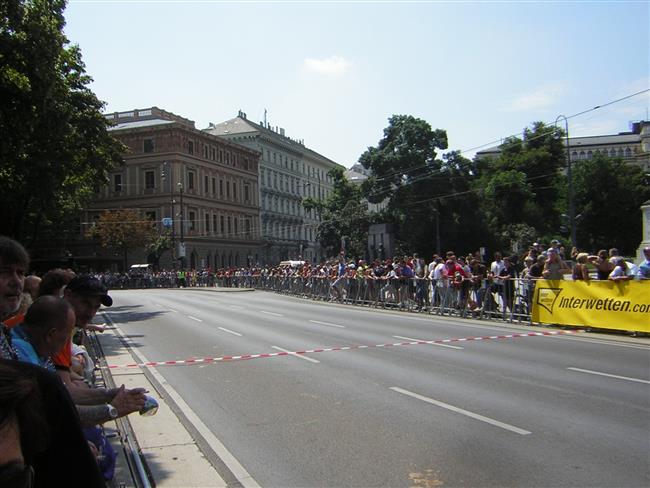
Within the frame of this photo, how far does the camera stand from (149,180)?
7794cm

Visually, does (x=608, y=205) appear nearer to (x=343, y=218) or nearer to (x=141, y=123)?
(x=343, y=218)

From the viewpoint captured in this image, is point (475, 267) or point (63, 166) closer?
point (475, 267)

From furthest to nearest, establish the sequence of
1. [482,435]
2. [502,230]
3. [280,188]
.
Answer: [280,188] < [502,230] < [482,435]

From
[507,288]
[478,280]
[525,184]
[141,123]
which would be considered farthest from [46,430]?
[141,123]

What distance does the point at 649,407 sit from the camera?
23.2 feet

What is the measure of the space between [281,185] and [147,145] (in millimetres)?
31461

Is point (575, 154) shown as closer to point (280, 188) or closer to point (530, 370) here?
point (280, 188)

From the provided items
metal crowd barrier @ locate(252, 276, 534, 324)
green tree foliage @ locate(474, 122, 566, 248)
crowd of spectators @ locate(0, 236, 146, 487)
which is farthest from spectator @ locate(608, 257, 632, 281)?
green tree foliage @ locate(474, 122, 566, 248)

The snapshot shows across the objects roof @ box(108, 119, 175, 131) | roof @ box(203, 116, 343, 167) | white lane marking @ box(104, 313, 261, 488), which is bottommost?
white lane marking @ box(104, 313, 261, 488)

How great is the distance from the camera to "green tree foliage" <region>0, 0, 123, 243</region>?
19266 millimetres

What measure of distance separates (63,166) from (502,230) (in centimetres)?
5287

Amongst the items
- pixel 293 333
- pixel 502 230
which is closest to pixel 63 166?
pixel 293 333

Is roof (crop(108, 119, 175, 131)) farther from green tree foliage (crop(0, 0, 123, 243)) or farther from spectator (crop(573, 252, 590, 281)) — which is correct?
spectator (crop(573, 252, 590, 281))

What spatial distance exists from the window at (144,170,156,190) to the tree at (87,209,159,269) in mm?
9500
